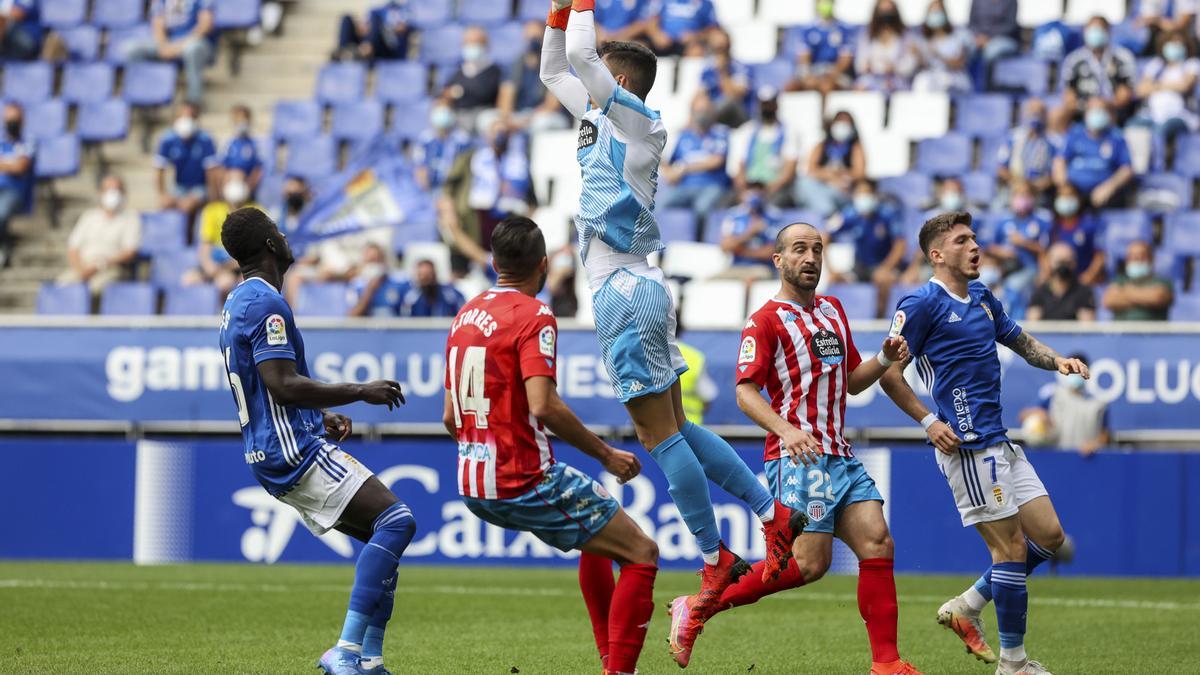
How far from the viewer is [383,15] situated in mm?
23078

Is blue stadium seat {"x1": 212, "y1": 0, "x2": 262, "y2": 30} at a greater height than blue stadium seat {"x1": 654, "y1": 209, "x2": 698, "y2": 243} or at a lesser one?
greater

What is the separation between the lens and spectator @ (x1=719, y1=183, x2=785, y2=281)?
18.0 meters

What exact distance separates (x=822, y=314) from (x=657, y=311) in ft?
2.79

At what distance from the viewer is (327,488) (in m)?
7.58

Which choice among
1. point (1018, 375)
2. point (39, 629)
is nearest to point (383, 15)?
point (1018, 375)

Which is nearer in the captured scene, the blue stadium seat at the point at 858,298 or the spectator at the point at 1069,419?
the spectator at the point at 1069,419

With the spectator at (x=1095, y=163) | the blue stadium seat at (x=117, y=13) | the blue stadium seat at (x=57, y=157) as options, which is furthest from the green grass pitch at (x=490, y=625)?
the blue stadium seat at (x=117, y=13)

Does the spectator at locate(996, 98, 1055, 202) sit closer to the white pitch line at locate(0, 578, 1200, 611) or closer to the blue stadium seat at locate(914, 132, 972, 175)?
the blue stadium seat at locate(914, 132, 972, 175)

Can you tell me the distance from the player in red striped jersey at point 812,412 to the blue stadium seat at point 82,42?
60.4ft

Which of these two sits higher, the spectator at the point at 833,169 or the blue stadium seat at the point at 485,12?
the blue stadium seat at the point at 485,12

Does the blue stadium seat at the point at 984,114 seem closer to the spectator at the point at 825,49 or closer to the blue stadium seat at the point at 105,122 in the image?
the spectator at the point at 825,49

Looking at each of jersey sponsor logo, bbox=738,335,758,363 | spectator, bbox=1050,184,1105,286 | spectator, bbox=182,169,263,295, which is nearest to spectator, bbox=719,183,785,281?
spectator, bbox=1050,184,1105,286

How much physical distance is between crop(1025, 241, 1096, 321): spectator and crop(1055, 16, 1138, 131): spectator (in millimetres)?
3194

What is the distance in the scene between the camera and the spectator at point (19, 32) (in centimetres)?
2405
